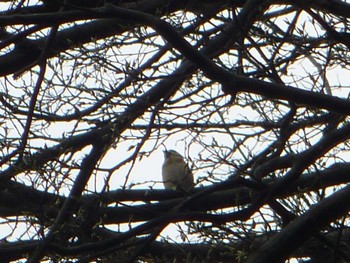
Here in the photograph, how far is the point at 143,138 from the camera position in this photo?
13.7ft

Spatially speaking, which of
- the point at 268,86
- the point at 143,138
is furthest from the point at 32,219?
the point at 268,86

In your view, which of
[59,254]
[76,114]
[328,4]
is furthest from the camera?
[76,114]

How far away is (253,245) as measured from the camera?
3896 millimetres

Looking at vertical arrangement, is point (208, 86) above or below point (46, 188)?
above

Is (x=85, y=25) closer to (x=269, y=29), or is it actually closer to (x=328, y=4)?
(x=269, y=29)

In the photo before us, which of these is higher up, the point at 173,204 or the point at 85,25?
the point at 85,25

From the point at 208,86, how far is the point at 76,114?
0.80m

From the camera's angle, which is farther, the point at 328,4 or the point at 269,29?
the point at 269,29

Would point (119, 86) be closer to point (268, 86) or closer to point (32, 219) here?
point (32, 219)

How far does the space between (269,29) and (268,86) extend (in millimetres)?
1740

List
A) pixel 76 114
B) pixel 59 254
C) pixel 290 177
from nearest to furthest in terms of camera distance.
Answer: pixel 59 254
pixel 290 177
pixel 76 114

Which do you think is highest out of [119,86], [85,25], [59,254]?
[85,25]

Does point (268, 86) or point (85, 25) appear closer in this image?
point (268, 86)

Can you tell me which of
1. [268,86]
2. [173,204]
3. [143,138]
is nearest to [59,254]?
[143,138]
